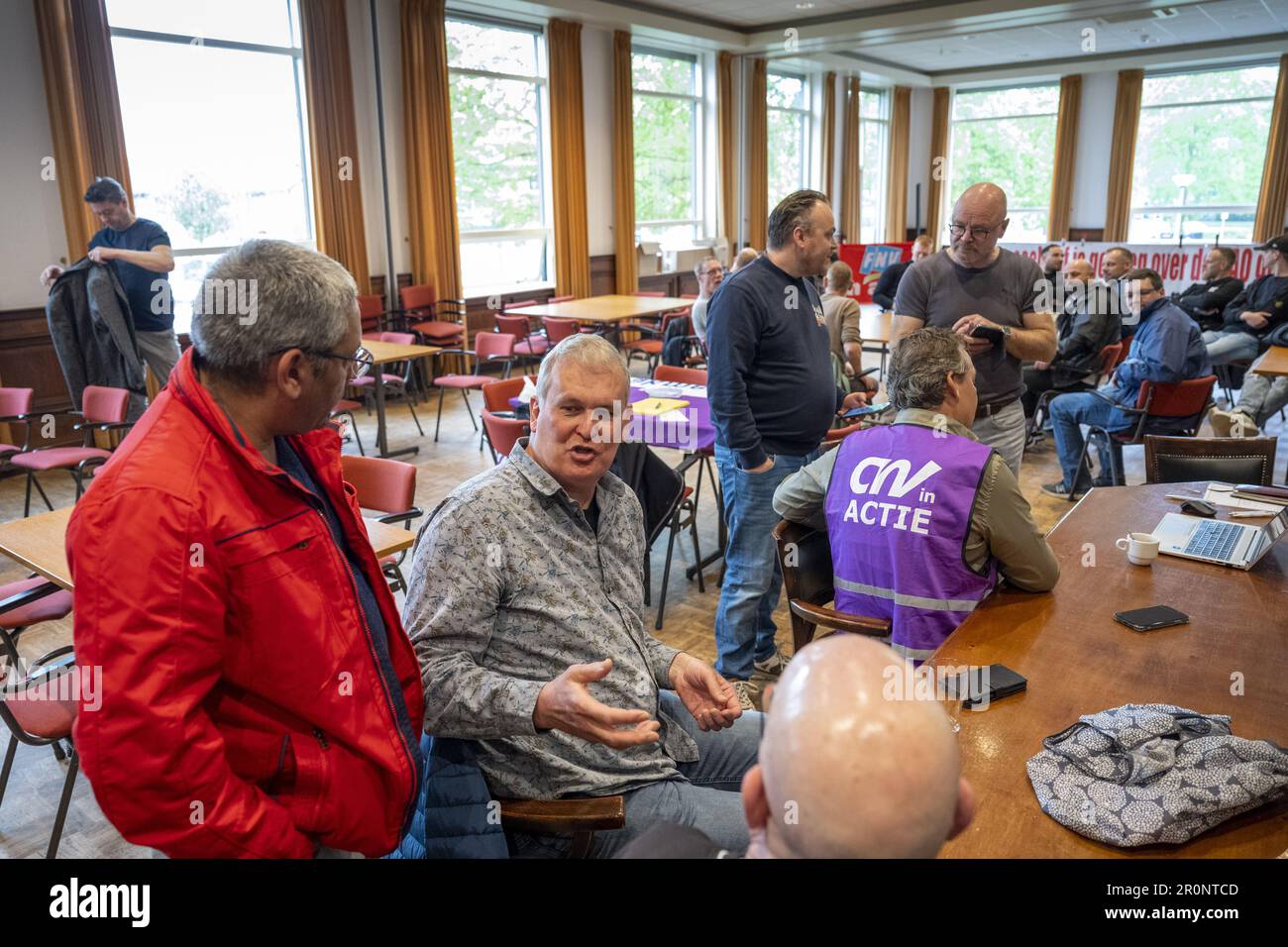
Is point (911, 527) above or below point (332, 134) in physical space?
below

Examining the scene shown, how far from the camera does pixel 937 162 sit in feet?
54.9

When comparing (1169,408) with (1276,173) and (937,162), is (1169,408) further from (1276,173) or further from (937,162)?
(937,162)

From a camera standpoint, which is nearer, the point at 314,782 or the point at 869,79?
the point at 314,782

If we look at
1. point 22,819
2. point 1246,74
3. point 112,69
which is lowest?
point 22,819

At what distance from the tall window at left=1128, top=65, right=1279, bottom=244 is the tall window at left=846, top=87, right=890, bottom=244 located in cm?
405

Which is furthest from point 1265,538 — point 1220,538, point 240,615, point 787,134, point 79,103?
point 787,134

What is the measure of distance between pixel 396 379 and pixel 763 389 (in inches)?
175

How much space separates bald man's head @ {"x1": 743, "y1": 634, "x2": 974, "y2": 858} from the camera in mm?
668

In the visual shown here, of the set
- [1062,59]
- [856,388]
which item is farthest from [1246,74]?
[856,388]

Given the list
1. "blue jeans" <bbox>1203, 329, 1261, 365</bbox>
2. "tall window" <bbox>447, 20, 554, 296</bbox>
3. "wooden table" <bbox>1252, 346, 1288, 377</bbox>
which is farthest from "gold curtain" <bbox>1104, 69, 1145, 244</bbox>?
"wooden table" <bbox>1252, 346, 1288, 377</bbox>

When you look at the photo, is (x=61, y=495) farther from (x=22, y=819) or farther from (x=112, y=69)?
(x=22, y=819)
